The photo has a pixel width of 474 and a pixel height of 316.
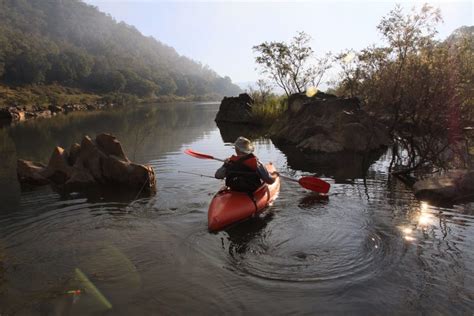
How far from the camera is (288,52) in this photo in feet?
116

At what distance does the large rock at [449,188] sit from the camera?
403 inches

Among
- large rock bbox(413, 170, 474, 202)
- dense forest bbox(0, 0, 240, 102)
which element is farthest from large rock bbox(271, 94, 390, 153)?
dense forest bbox(0, 0, 240, 102)

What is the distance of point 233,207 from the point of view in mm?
8523

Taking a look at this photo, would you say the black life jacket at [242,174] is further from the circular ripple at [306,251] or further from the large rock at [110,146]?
the large rock at [110,146]

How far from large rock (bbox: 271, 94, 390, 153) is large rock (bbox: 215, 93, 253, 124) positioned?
14.2m

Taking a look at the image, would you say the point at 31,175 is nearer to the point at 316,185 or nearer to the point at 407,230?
the point at 316,185

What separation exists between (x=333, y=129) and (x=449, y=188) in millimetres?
10300

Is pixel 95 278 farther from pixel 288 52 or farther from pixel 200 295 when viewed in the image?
pixel 288 52

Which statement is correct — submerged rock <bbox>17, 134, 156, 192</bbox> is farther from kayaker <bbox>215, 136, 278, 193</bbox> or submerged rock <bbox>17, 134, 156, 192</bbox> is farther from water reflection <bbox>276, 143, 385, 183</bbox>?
water reflection <bbox>276, 143, 385, 183</bbox>

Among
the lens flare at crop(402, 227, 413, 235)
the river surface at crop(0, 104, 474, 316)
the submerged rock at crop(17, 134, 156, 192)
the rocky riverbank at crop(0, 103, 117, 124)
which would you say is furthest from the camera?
the rocky riverbank at crop(0, 103, 117, 124)

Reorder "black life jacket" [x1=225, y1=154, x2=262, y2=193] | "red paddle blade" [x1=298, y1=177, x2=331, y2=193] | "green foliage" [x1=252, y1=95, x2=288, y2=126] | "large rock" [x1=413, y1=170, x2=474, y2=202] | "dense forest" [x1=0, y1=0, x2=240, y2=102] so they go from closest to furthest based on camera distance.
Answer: "black life jacket" [x1=225, y1=154, x2=262, y2=193]
"large rock" [x1=413, y1=170, x2=474, y2=202]
"red paddle blade" [x1=298, y1=177, x2=331, y2=193]
"green foliage" [x1=252, y1=95, x2=288, y2=126]
"dense forest" [x1=0, y1=0, x2=240, y2=102]

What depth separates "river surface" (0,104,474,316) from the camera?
5.40 m

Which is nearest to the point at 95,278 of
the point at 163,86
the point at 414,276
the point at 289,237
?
the point at 289,237

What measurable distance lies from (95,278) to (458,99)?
12.5 metres
